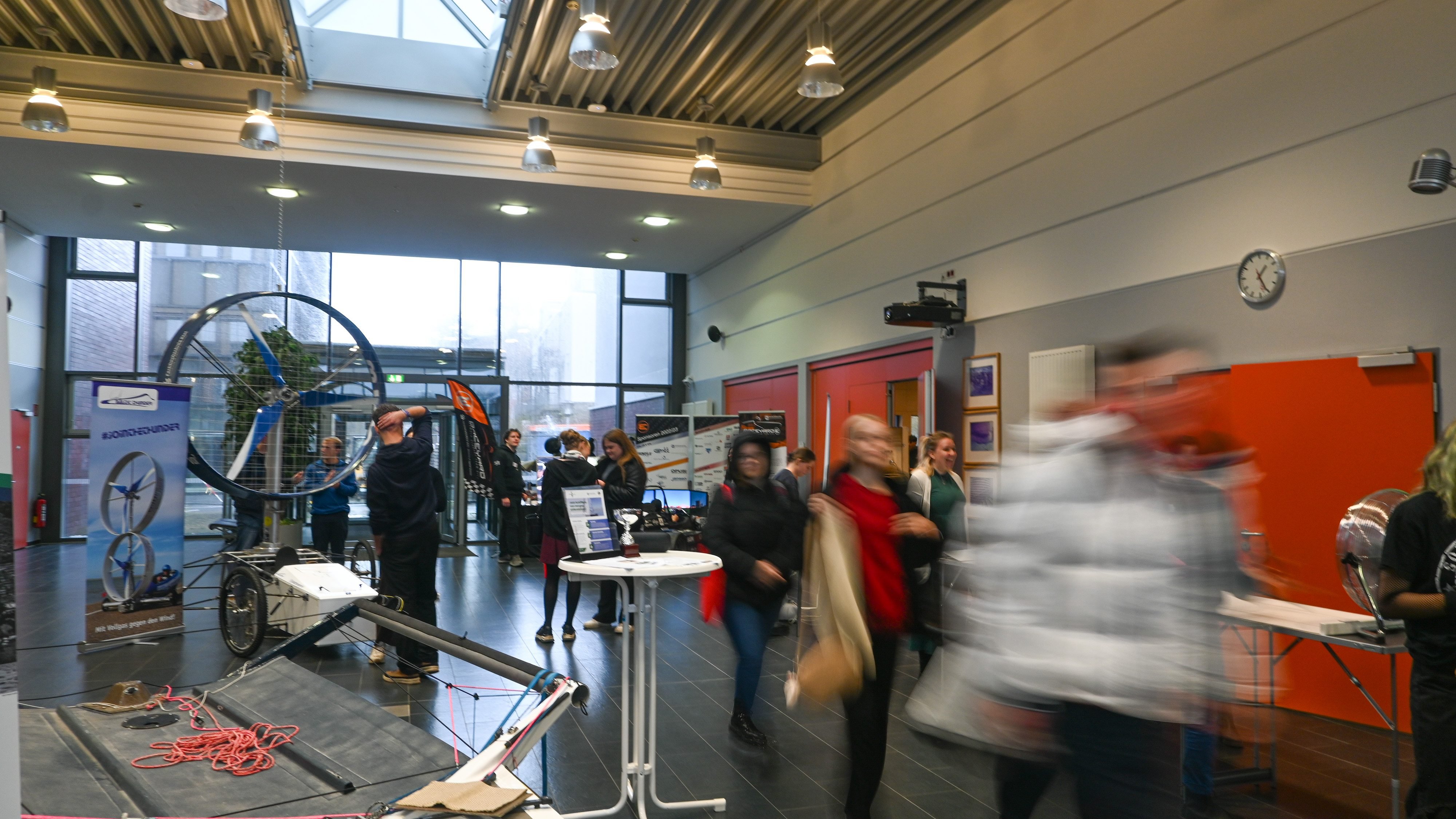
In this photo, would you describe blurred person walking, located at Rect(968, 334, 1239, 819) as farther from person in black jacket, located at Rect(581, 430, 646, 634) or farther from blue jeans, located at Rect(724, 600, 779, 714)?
person in black jacket, located at Rect(581, 430, 646, 634)

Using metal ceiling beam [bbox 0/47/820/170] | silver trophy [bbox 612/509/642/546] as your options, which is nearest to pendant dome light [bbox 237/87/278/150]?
metal ceiling beam [bbox 0/47/820/170]

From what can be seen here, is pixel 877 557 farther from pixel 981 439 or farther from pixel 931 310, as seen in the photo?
pixel 931 310

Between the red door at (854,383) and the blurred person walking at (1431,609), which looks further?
the red door at (854,383)

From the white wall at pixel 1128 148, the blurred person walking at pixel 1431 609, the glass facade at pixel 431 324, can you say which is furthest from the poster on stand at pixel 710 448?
the blurred person walking at pixel 1431 609

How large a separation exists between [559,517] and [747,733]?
2.62 meters

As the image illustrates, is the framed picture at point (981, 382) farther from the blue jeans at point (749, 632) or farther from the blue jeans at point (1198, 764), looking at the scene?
the blue jeans at point (1198, 764)

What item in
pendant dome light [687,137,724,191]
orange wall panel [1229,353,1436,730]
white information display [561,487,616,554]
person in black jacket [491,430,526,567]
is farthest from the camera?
person in black jacket [491,430,526,567]

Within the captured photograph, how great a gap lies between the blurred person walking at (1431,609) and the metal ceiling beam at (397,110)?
7.94 meters

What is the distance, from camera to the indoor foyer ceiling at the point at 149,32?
7293 mm

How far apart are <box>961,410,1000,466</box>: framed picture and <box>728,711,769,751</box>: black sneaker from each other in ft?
11.1

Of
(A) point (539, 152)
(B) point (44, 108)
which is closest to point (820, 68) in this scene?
(A) point (539, 152)

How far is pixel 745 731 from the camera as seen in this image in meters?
4.54

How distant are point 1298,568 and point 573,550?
12.7 feet

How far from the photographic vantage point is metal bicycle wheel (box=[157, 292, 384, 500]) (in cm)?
464
